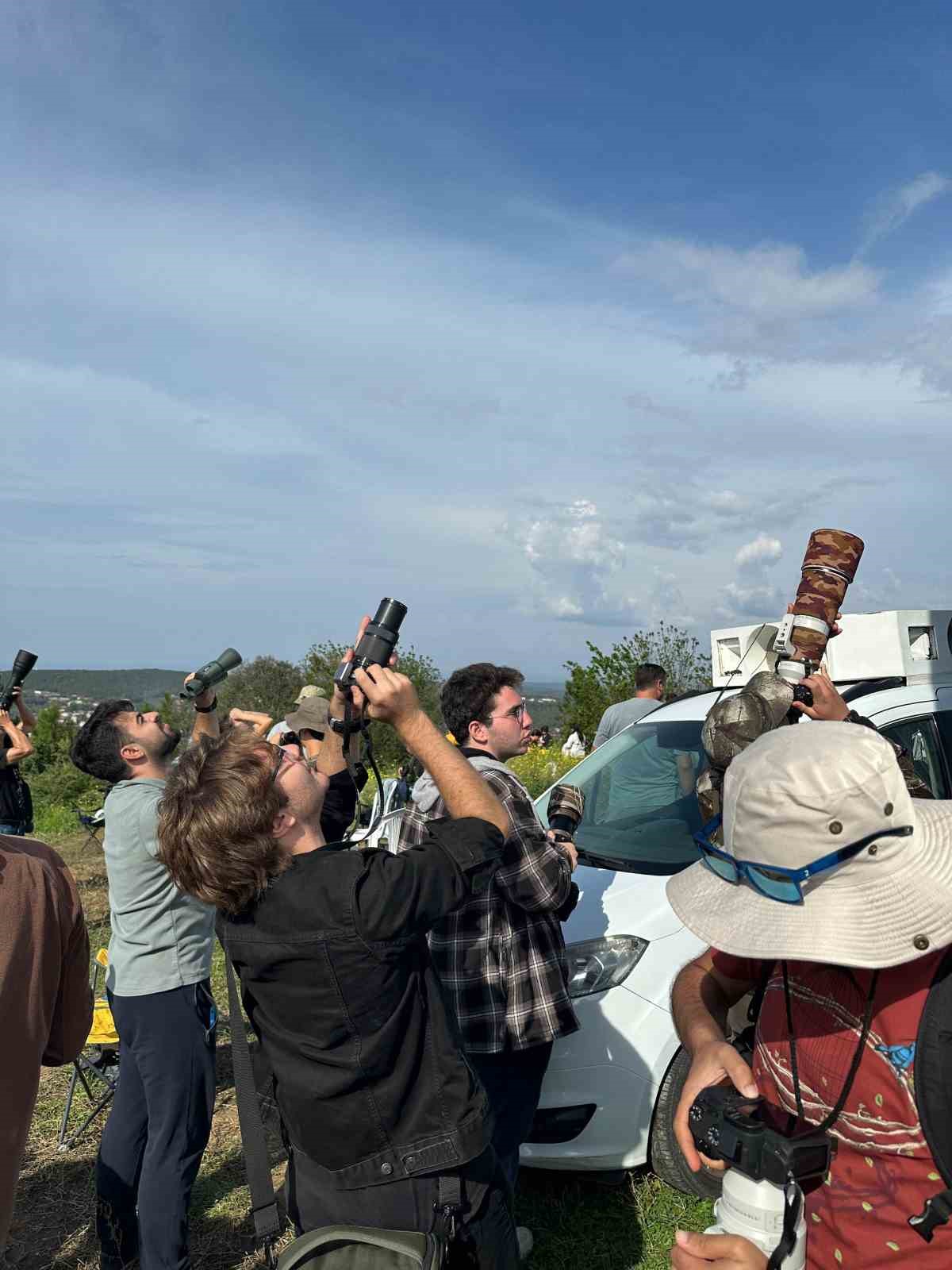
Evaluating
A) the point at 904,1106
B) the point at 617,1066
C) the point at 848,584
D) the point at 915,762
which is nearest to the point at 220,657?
the point at 617,1066

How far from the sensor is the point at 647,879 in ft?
13.3

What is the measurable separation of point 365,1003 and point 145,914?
1702 mm

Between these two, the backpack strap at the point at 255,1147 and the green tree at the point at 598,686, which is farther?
the green tree at the point at 598,686

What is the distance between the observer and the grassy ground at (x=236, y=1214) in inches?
142

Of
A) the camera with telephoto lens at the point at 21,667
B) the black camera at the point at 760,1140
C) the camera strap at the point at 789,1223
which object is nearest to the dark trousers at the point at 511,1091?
the black camera at the point at 760,1140

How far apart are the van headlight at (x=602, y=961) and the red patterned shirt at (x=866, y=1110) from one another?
213 cm

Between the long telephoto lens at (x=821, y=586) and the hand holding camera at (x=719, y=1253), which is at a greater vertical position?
the long telephoto lens at (x=821, y=586)

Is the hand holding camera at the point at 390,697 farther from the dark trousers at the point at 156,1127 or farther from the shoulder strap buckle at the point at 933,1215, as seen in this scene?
the dark trousers at the point at 156,1127

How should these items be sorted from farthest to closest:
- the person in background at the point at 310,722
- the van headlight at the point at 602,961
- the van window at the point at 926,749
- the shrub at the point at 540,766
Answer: the shrub at the point at 540,766
the person in background at the point at 310,722
the van window at the point at 926,749
the van headlight at the point at 602,961

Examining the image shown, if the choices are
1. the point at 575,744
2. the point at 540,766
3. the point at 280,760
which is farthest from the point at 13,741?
the point at 575,744

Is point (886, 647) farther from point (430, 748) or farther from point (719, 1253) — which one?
point (719, 1253)

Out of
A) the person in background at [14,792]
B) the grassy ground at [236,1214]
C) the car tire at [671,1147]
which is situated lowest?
the grassy ground at [236,1214]

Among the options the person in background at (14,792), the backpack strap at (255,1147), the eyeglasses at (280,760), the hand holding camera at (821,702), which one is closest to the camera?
the eyeglasses at (280,760)

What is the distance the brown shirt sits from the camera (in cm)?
250
